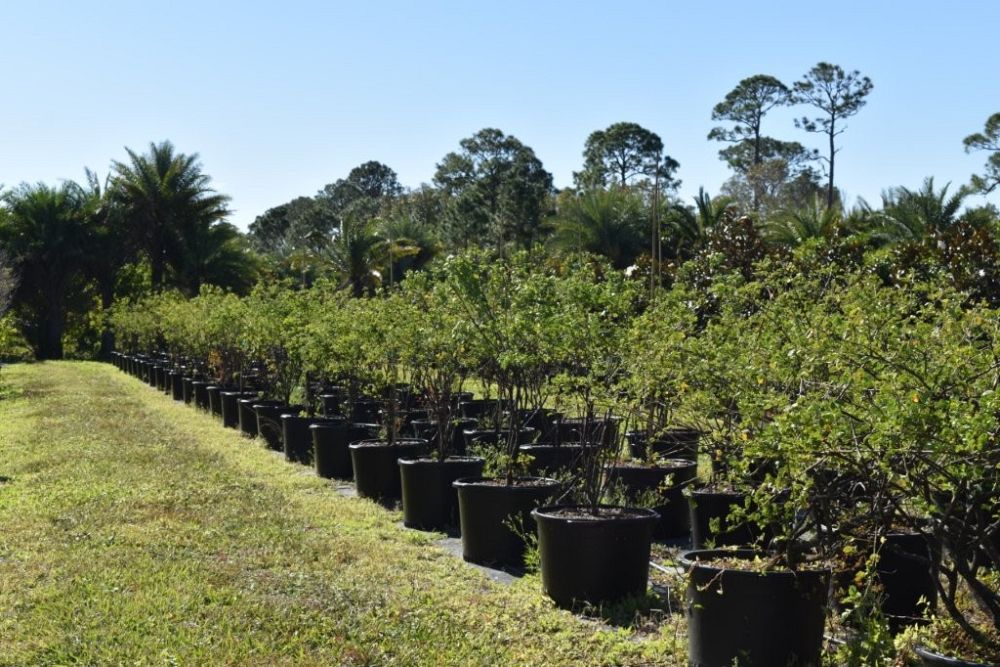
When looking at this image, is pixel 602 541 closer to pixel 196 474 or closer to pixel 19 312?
pixel 196 474

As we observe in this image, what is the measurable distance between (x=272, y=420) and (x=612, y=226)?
2072 cm

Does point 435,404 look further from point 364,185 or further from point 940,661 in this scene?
point 364,185

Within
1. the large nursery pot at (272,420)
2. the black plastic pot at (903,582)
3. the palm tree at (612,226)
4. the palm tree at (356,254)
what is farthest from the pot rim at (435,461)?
the palm tree at (356,254)

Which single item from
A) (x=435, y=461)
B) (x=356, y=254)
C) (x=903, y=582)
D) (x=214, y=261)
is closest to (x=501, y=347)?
(x=435, y=461)

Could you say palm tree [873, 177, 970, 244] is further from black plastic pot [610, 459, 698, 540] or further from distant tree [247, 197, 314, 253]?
distant tree [247, 197, 314, 253]

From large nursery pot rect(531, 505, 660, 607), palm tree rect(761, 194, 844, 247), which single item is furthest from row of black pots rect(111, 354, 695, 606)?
palm tree rect(761, 194, 844, 247)

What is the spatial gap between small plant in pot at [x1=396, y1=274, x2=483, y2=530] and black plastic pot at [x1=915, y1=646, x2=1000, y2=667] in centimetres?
430

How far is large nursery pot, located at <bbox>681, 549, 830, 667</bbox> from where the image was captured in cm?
416

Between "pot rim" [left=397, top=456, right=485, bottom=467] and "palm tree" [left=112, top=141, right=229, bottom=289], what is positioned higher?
"palm tree" [left=112, top=141, right=229, bottom=289]

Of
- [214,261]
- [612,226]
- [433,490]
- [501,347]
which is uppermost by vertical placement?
[612,226]

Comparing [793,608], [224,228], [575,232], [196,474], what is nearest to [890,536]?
[793,608]

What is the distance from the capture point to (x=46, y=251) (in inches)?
1594

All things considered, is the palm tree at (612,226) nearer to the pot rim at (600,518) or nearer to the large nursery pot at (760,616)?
the pot rim at (600,518)

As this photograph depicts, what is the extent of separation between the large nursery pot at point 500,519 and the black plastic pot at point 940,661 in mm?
3213
